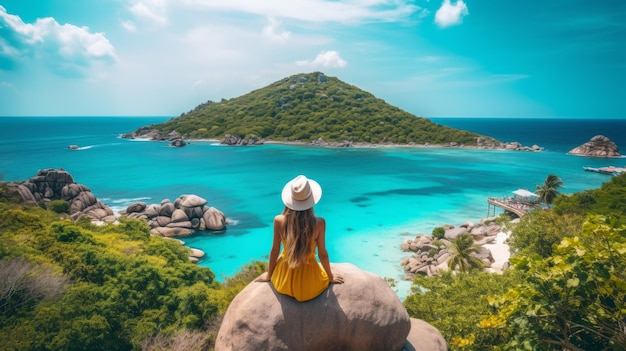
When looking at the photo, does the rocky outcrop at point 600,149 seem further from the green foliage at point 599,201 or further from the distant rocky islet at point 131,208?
the distant rocky islet at point 131,208

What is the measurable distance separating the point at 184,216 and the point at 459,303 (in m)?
28.2

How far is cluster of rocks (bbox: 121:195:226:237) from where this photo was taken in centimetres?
3341

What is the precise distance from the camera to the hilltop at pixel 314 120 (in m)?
111

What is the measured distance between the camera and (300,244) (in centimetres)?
523

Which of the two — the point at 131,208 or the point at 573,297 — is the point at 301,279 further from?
the point at 131,208

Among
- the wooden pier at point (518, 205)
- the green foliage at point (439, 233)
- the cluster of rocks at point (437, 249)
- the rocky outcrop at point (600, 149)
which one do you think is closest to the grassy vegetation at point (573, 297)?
the cluster of rocks at point (437, 249)

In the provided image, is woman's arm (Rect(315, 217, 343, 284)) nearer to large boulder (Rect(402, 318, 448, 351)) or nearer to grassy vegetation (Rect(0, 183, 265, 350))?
large boulder (Rect(402, 318, 448, 351))

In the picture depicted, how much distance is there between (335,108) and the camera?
452ft

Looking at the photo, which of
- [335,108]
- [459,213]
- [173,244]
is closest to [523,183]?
[459,213]

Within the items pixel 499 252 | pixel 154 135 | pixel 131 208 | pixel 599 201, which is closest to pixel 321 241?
pixel 499 252

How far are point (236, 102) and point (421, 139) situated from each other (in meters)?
89.4

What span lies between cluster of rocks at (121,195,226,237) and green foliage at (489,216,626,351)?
3142 cm

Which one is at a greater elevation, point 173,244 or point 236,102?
point 236,102

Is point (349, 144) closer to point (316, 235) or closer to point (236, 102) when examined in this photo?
point (236, 102)
